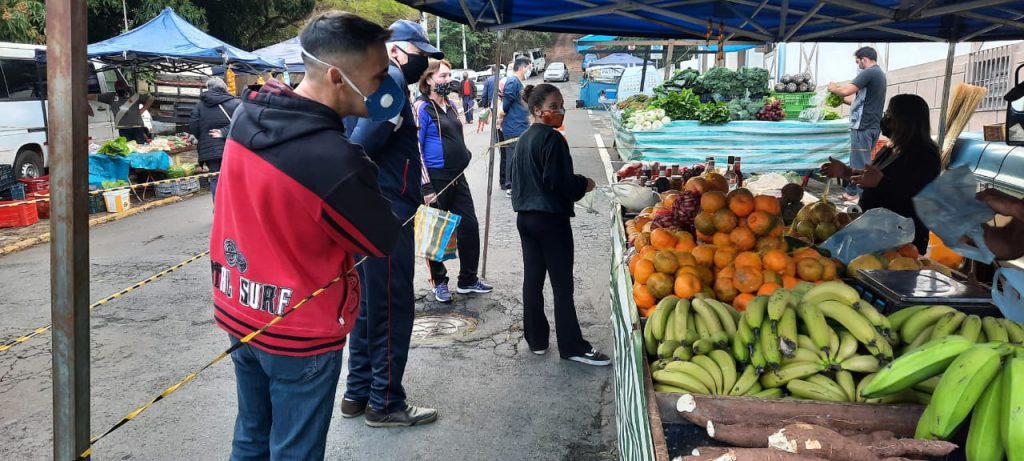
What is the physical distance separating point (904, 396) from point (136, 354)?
17.1ft

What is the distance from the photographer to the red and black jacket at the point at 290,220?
207cm

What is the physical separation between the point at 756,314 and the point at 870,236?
5.05 ft

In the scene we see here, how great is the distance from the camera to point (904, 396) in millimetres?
2141

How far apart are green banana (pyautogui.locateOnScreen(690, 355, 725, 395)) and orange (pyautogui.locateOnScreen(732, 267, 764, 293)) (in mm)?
789

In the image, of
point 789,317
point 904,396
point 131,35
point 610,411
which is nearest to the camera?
point 904,396

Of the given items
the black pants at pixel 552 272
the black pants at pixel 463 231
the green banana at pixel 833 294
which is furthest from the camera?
the black pants at pixel 463 231

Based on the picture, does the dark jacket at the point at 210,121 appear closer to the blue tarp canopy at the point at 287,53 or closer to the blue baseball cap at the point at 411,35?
the blue baseball cap at the point at 411,35

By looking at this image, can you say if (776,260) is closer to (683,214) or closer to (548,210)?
(683,214)

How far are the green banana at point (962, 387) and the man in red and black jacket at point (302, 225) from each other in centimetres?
171

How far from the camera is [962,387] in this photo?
1.78 metres

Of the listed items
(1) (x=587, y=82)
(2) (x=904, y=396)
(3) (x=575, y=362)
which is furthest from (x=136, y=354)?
(1) (x=587, y=82)

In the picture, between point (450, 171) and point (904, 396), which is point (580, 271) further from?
point (904, 396)

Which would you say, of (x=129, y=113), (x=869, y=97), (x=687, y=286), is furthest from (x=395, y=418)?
(x=129, y=113)

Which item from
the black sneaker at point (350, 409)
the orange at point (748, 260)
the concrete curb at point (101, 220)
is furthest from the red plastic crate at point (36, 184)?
the orange at point (748, 260)
